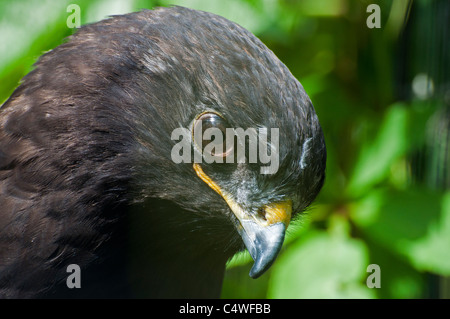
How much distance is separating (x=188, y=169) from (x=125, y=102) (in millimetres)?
263

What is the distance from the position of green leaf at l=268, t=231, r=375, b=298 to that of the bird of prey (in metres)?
0.77

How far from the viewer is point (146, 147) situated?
171cm

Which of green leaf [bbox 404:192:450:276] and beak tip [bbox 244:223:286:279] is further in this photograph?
green leaf [bbox 404:192:450:276]

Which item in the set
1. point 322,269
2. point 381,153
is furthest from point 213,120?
point 381,153

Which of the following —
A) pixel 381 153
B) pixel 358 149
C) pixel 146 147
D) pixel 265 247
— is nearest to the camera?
pixel 265 247

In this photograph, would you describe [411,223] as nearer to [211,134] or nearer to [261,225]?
[261,225]

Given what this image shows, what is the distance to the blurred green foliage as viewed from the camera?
2.44m

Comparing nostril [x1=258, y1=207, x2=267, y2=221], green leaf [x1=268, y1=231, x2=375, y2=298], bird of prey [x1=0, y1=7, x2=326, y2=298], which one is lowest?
green leaf [x1=268, y1=231, x2=375, y2=298]

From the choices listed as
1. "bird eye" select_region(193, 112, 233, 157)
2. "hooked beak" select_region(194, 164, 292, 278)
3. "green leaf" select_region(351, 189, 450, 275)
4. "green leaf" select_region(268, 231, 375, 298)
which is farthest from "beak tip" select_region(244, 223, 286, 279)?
"green leaf" select_region(351, 189, 450, 275)

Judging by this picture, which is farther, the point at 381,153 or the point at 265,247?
the point at 381,153

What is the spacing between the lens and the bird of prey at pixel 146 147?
5.39 ft

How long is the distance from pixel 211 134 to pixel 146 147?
209 mm

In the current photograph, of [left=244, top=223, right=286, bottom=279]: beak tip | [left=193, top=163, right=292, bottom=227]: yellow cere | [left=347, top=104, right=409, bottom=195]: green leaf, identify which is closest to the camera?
[left=244, top=223, right=286, bottom=279]: beak tip

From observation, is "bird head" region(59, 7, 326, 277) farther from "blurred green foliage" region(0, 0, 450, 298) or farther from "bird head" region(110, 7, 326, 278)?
"blurred green foliage" region(0, 0, 450, 298)
